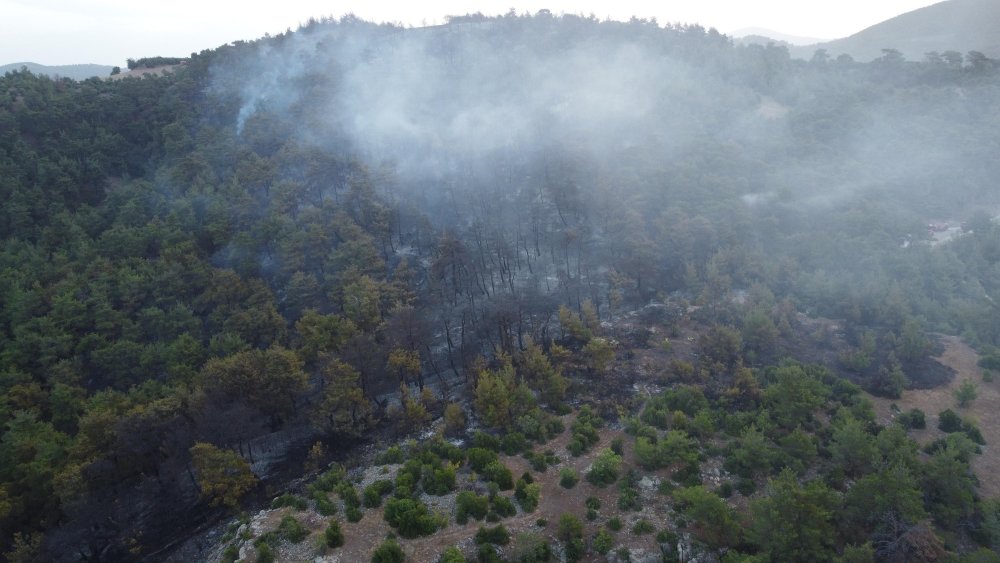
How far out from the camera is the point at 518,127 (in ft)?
263

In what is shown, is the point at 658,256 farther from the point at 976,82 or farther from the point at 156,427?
the point at 976,82

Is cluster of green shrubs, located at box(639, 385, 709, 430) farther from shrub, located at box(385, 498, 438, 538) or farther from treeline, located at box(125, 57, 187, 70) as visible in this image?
treeline, located at box(125, 57, 187, 70)

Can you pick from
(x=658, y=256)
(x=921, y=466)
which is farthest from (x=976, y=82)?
(x=921, y=466)

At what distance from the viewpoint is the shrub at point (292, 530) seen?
2784 cm

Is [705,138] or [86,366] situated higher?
[705,138]

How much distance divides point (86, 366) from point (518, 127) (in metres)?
60.3

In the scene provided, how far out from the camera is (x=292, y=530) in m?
27.9

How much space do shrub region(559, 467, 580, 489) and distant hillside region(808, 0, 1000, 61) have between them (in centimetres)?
13817

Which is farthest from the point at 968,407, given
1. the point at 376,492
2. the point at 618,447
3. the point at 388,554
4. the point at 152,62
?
the point at 152,62

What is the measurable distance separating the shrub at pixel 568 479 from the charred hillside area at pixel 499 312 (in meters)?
0.20

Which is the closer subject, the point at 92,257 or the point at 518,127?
the point at 92,257

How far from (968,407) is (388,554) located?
3838 centimetres

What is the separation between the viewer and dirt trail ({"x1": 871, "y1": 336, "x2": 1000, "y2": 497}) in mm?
30328

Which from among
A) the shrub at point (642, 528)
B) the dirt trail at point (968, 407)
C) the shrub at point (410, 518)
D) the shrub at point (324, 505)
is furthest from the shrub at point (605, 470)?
the dirt trail at point (968, 407)
